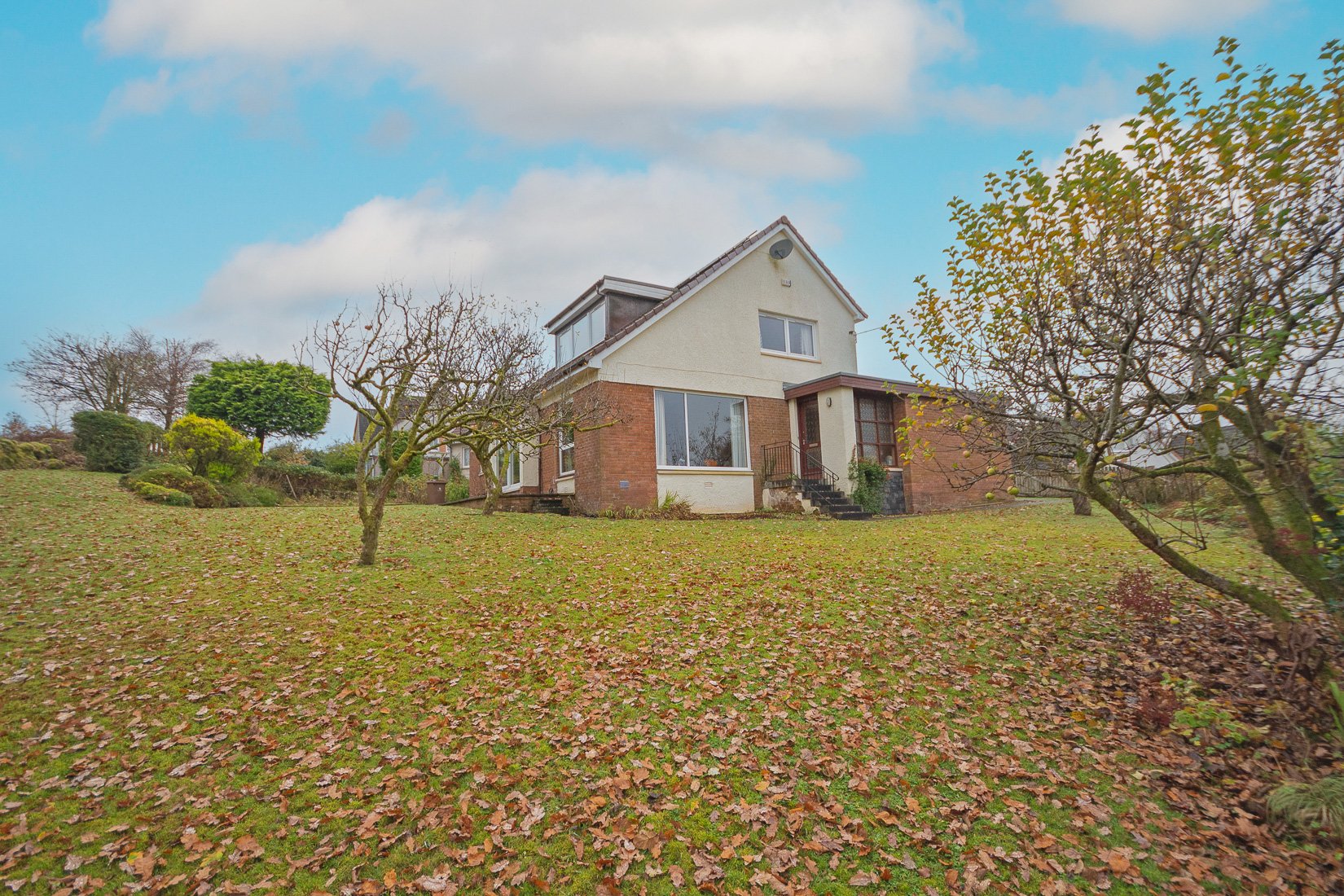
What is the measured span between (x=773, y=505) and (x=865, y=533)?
4.59m

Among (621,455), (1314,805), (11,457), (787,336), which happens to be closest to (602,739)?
(1314,805)

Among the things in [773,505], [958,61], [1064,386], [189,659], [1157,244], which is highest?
[958,61]

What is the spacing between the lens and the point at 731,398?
17.7 m

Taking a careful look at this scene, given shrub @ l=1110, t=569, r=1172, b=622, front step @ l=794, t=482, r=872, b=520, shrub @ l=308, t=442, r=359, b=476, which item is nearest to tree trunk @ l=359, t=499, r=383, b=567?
shrub @ l=1110, t=569, r=1172, b=622

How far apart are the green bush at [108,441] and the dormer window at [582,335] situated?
A: 1223cm

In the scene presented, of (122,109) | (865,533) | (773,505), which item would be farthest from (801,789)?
(122,109)

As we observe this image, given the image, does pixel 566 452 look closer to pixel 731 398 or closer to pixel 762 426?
pixel 731 398

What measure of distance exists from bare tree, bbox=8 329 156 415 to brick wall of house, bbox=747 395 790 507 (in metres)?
28.0

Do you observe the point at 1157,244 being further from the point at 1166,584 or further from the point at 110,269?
the point at 110,269

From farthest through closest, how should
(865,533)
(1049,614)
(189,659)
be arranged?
(865,533) → (1049,614) → (189,659)

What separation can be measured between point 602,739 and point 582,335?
16.7m

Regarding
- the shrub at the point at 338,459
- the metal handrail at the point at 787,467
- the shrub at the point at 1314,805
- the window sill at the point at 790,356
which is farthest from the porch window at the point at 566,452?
the shrub at the point at 1314,805

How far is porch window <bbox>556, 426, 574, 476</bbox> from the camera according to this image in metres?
17.4

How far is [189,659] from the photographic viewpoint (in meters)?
5.67
